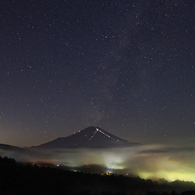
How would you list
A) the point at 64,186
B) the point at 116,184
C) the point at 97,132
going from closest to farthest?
the point at 64,186
the point at 116,184
the point at 97,132

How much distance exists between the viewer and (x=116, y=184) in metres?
46.8

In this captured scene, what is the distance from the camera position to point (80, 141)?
171750 mm

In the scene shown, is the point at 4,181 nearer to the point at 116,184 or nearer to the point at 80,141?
the point at 116,184

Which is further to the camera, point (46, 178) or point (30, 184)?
point (46, 178)

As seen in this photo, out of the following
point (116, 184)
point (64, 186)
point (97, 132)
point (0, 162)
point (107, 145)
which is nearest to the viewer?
point (64, 186)

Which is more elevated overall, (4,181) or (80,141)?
(80,141)

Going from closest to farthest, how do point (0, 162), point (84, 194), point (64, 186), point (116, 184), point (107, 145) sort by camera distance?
point (84, 194), point (64, 186), point (0, 162), point (116, 184), point (107, 145)

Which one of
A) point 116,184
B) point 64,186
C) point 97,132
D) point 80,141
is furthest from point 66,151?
point 64,186

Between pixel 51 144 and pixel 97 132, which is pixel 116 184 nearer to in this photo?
pixel 51 144

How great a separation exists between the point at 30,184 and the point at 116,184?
18473 millimetres

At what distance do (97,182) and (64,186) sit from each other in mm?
10000

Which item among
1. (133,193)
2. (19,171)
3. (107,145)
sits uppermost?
(107,145)

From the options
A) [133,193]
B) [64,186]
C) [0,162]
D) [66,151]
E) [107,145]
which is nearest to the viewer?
[64,186]

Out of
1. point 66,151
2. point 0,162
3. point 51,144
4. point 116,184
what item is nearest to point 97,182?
point 116,184
